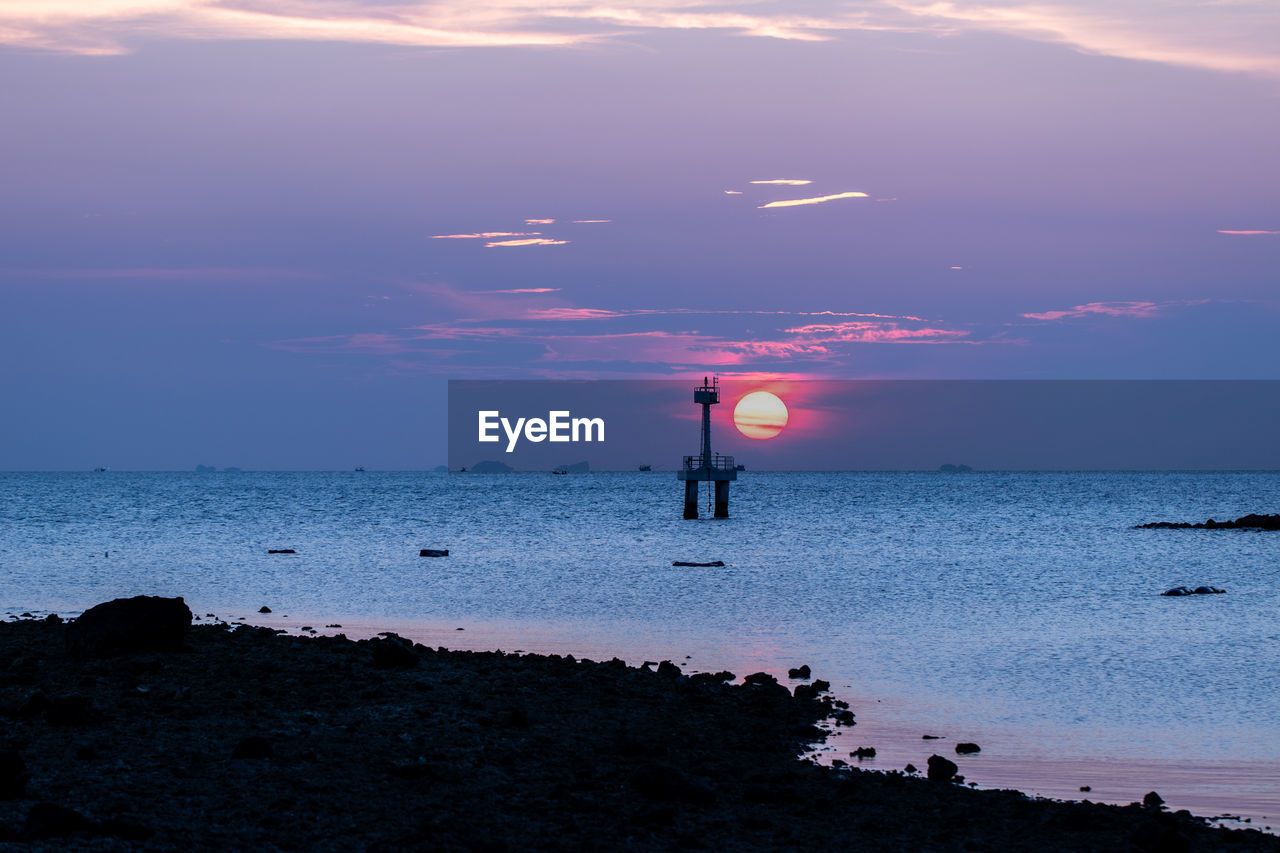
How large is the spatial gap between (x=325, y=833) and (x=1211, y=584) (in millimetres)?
44737

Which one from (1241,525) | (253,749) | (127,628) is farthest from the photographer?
(1241,525)

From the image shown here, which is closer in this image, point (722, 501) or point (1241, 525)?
point (1241, 525)

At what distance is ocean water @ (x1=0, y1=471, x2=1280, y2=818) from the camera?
66.3ft

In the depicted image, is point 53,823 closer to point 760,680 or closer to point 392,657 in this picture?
point 392,657

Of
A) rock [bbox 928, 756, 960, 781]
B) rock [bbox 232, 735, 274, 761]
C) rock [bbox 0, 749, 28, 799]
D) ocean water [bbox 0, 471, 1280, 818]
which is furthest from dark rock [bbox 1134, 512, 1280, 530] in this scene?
rock [bbox 0, 749, 28, 799]

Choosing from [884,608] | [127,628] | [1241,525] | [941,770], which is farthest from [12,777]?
[1241,525]

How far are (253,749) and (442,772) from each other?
233cm

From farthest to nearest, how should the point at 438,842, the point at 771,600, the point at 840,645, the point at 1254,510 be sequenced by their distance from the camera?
the point at 1254,510, the point at 771,600, the point at 840,645, the point at 438,842

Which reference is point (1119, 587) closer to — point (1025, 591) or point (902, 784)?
point (1025, 591)

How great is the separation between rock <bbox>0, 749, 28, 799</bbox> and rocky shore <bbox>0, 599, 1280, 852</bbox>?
2 centimetres

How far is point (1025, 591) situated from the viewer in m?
46.4

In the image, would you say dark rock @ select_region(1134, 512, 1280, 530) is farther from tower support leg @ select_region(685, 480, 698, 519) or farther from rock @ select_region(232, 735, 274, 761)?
rock @ select_region(232, 735, 274, 761)

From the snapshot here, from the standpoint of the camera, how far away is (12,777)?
13.1m

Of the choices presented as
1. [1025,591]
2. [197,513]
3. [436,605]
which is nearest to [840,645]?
[436,605]
